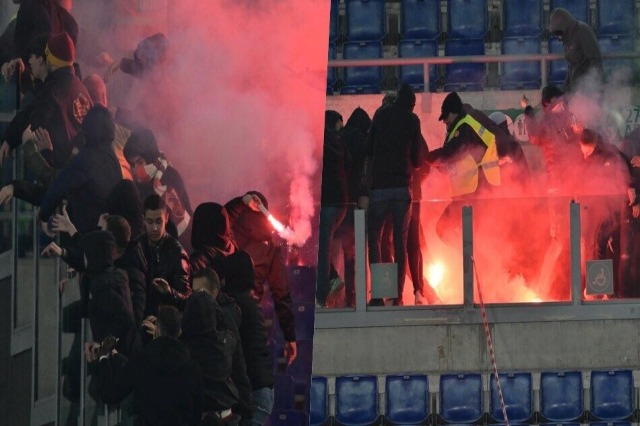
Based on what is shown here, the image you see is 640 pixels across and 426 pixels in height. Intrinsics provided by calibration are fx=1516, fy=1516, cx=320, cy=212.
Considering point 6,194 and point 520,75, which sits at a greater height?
point 520,75

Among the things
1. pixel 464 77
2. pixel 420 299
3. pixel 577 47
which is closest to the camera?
pixel 420 299

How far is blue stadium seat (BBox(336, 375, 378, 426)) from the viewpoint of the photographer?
923 centimetres

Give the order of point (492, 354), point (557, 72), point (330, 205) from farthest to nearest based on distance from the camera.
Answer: point (557, 72), point (492, 354), point (330, 205)

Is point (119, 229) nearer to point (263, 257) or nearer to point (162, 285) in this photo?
point (162, 285)

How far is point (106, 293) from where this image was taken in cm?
367

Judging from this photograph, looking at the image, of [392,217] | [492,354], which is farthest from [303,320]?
[492,354]

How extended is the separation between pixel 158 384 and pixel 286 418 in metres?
0.36

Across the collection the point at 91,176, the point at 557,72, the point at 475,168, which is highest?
the point at 557,72

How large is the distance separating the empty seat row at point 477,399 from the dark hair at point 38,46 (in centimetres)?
570

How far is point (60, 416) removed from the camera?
358cm

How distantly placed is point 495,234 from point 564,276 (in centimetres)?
55

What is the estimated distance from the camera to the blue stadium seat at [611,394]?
9.30 meters

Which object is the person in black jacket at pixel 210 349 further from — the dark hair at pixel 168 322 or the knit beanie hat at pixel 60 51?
the knit beanie hat at pixel 60 51

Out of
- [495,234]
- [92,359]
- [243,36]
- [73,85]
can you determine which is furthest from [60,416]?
[495,234]
